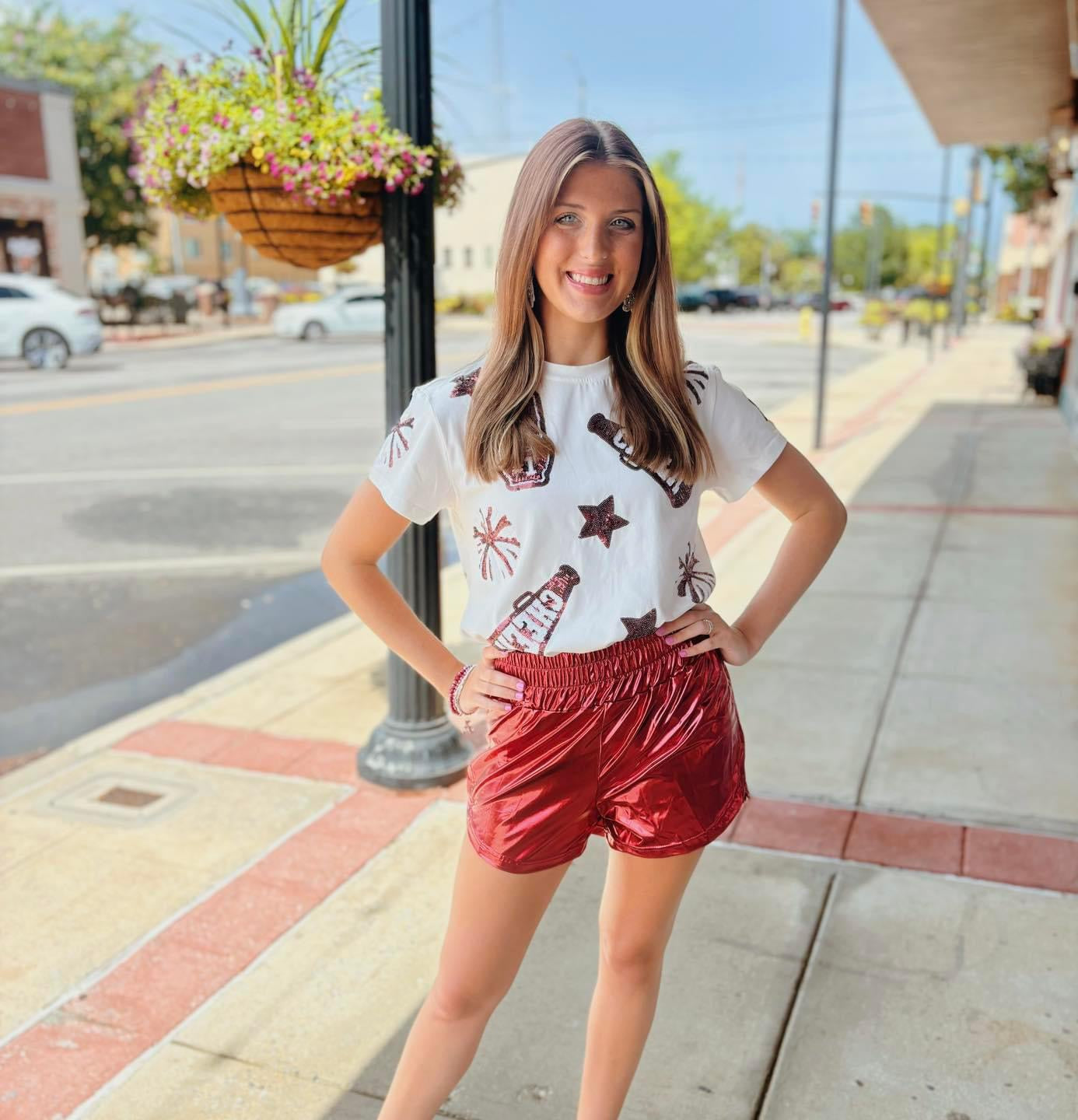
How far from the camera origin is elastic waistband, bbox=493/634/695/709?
1749mm

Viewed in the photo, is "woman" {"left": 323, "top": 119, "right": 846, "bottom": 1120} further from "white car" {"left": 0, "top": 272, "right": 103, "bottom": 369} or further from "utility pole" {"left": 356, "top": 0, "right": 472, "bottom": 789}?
"white car" {"left": 0, "top": 272, "right": 103, "bottom": 369}

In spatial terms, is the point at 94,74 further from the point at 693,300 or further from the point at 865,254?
the point at 865,254

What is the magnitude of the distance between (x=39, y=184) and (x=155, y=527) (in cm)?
2431

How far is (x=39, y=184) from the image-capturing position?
2839 centimetres

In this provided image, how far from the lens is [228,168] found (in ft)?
9.89

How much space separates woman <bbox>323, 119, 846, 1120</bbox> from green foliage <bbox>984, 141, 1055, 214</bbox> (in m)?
24.4

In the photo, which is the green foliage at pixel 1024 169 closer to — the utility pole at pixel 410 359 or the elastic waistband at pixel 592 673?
the utility pole at pixel 410 359

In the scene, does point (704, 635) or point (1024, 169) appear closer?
point (704, 635)

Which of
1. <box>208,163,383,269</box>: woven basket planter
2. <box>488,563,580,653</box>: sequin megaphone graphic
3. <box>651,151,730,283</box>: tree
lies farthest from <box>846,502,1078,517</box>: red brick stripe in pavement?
<box>651,151,730,283</box>: tree

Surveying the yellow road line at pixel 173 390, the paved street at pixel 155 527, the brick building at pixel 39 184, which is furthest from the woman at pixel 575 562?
the brick building at pixel 39 184

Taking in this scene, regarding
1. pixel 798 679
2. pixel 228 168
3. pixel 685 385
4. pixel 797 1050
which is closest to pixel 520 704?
pixel 685 385

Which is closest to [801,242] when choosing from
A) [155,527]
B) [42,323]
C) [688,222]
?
[688,222]

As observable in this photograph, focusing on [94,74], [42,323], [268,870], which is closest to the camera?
[268,870]

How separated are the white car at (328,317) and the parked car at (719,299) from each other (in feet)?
102
